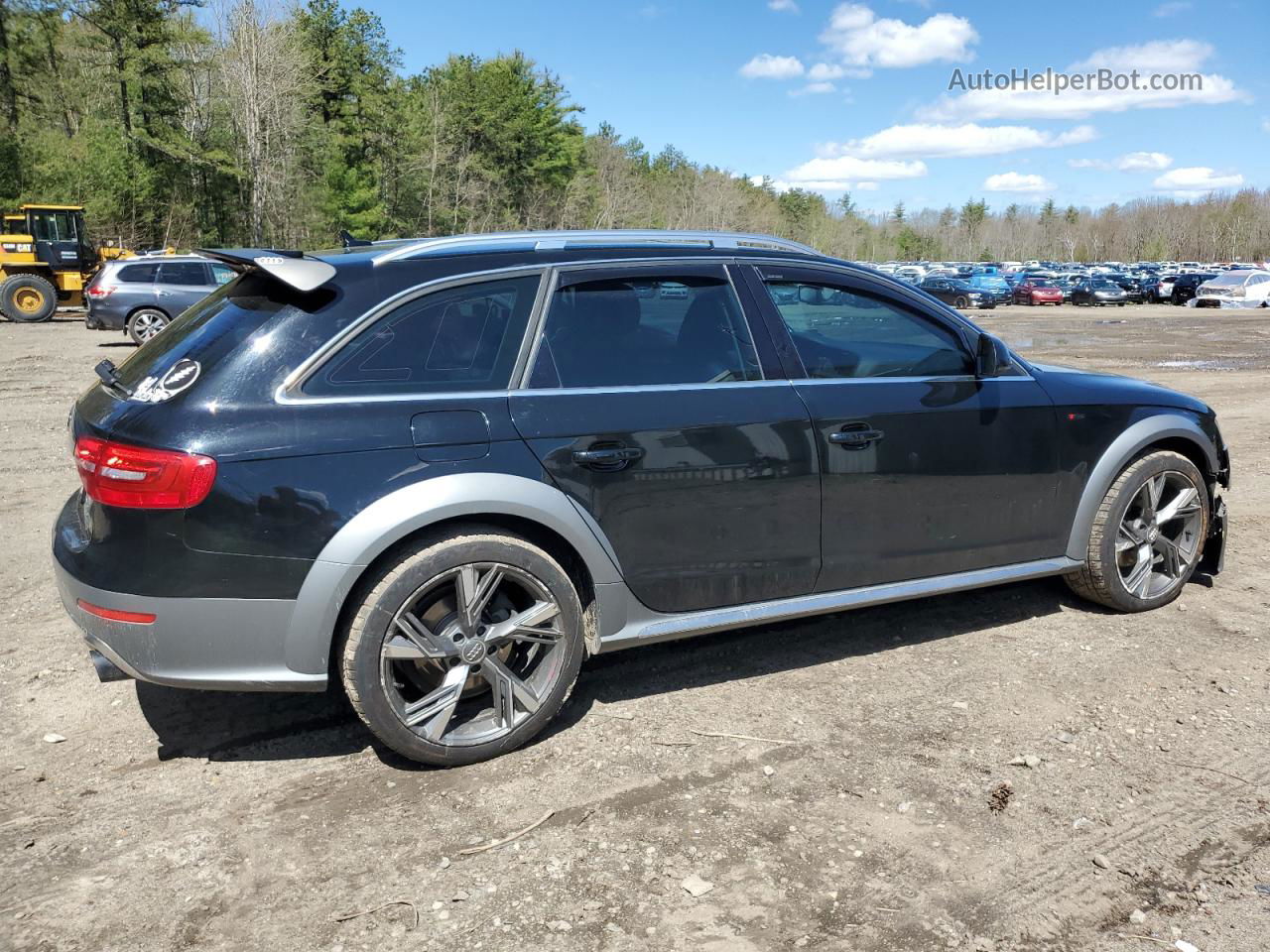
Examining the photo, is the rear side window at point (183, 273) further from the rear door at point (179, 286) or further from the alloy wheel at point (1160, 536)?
the alloy wheel at point (1160, 536)

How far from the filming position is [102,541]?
3.23m

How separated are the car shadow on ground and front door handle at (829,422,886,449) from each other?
101 centimetres

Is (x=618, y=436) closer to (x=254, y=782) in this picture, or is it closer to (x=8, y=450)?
(x=254, y=782)

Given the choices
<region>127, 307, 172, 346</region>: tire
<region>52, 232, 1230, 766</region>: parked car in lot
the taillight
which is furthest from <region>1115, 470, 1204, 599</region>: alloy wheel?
<region>127, 307, 172, 346</region>: tire

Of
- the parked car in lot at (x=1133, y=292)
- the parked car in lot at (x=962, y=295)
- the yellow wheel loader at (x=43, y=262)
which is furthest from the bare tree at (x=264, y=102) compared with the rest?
the parked car in lot at (x=1133, y=292)

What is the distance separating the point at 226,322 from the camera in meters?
3.42

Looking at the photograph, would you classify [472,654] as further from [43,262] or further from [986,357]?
[43,262]

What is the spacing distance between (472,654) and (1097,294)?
5125cm

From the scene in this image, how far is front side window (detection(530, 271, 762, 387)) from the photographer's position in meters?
3.68

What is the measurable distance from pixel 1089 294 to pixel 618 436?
167ft

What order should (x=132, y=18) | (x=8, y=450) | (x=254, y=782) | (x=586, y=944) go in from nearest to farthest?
1. (x=586, y=944)
2. (x=254, y=782)
3. (x=8, y=450)
4. (x=132, y=18)

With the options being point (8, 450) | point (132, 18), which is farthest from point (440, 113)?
point (8, 450)

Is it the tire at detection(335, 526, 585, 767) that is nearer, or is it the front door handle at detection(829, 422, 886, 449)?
the tire at detection(335, 526, 585, 767)

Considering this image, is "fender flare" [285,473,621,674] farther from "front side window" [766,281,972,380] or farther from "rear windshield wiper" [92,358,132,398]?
"front side window" [766,281,972,380]
